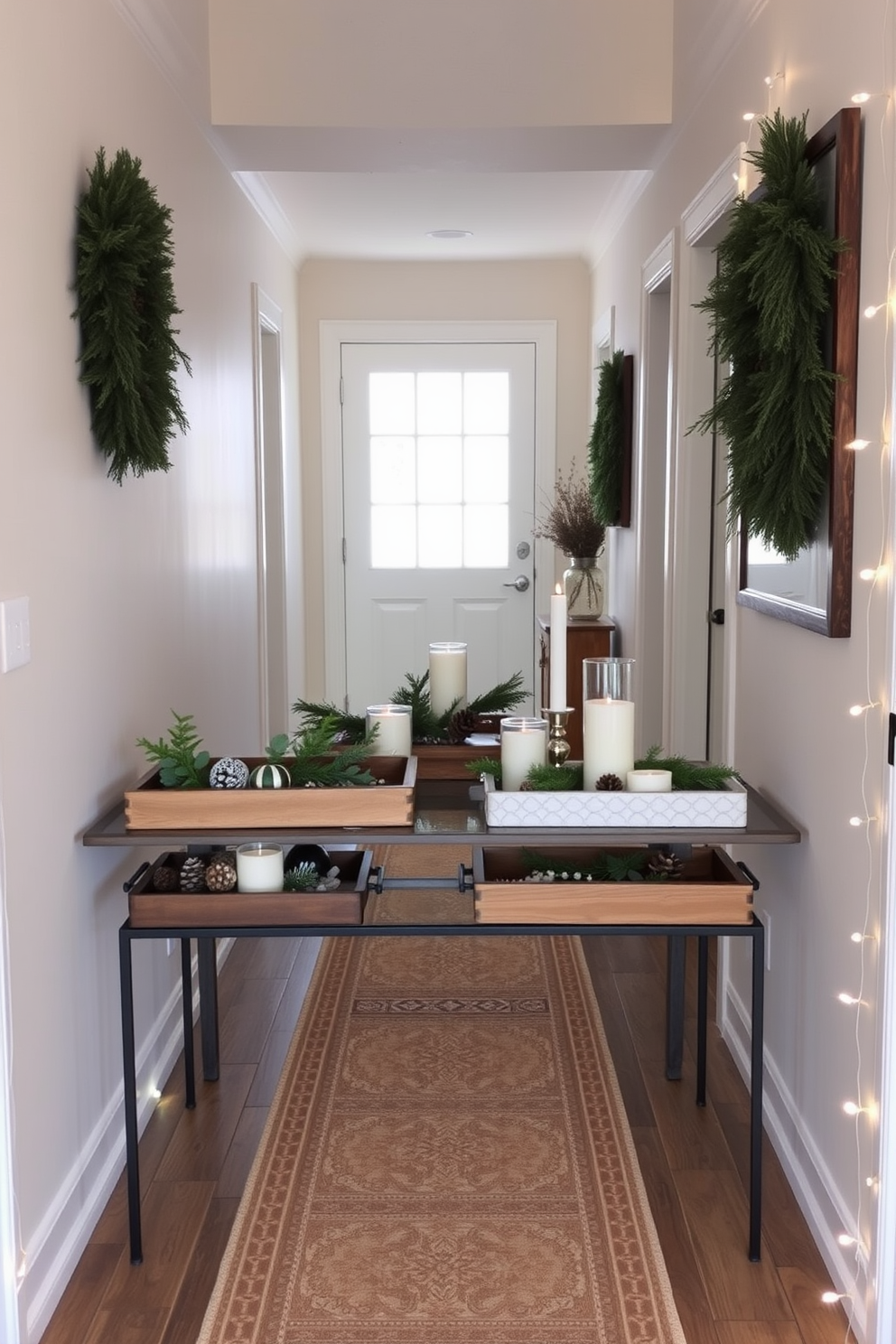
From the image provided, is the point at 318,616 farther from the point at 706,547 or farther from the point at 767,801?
the point at 767,801

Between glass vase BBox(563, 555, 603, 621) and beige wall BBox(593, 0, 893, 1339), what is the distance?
2.25 metres

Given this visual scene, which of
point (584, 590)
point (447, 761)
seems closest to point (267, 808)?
point (447, 761)

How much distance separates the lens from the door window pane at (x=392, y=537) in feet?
→ 21.4

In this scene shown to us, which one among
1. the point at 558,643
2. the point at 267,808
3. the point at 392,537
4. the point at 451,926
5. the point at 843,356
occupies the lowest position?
the point at 451,926

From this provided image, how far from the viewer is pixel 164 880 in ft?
7.62

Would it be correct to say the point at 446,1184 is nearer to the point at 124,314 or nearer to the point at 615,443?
the point at 124,314

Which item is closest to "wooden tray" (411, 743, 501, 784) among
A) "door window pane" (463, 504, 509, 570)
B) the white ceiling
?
the white ceiling

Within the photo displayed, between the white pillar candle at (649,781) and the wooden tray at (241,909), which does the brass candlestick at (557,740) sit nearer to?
the white pillar candle at (649,781)

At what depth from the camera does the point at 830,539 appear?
209cm

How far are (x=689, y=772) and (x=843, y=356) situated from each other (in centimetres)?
80

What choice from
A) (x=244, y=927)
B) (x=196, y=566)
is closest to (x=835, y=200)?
(x=244, y=927)

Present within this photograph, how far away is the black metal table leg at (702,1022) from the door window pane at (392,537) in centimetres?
396

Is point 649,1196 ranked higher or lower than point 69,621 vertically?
lower

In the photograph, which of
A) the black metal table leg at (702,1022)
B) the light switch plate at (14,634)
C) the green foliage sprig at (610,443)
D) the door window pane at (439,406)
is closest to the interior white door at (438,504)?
the door window pane at (439,406)
